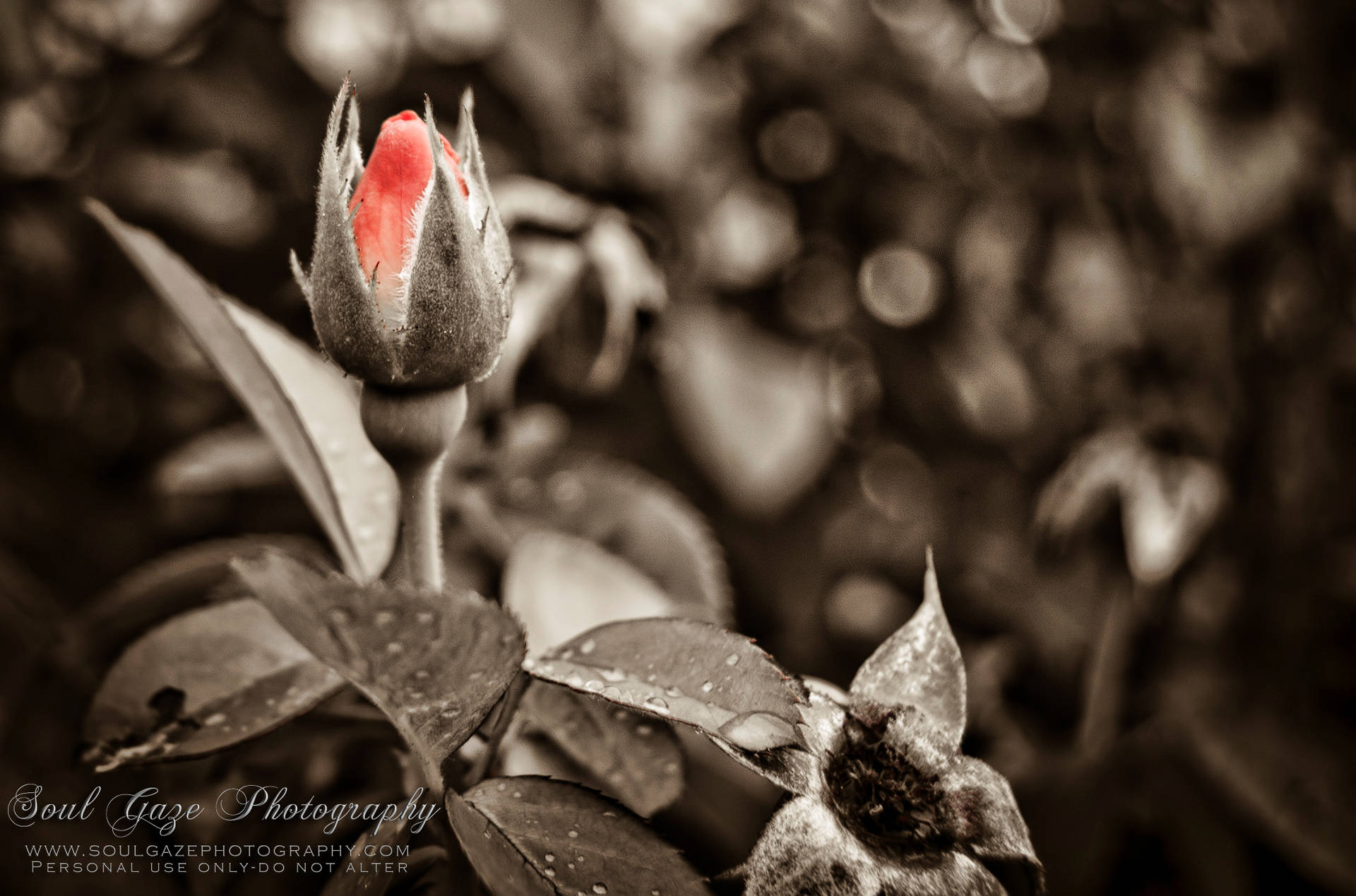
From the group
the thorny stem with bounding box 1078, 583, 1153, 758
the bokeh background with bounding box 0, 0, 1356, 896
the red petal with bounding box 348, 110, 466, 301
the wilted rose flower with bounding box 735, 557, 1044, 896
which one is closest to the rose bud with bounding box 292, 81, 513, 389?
the red petal with bounding box 348, 110, 466, 301

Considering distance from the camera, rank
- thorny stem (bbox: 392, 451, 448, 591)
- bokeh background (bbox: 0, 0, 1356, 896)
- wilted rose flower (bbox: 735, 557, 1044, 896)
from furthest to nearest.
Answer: bokeh background (bbox: 0, 0, 1356, 896) → thorny stem (bbox: 392, 451, 448, 591) → wilted rose flower (bbox: 735, 557, 1044, 896)

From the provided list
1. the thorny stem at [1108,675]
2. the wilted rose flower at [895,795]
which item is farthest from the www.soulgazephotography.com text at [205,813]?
the thorny stem at [1108,675]

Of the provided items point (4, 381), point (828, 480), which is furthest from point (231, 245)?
point (828, 480)

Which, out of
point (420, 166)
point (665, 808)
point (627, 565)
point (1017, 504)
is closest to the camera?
point (420, 166)

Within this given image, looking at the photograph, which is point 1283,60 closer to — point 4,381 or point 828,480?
point 828,480

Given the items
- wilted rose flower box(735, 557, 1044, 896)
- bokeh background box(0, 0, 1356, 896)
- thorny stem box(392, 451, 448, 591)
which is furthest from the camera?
bokeh background box(0, 0, 1356, 896)

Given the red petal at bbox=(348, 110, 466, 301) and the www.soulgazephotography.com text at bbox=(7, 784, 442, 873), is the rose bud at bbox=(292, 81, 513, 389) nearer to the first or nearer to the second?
the red petal at bbox=(348, 110, 466, 301)

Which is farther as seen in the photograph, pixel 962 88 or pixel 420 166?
pixel 962 88
